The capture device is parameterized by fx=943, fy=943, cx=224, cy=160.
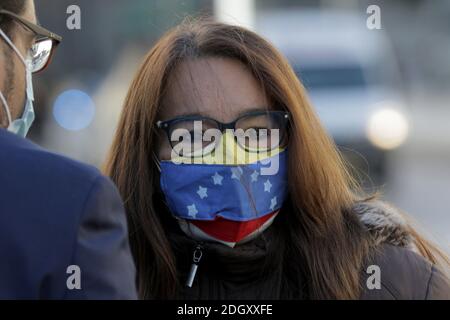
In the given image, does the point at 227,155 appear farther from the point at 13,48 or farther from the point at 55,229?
the point at 55,229

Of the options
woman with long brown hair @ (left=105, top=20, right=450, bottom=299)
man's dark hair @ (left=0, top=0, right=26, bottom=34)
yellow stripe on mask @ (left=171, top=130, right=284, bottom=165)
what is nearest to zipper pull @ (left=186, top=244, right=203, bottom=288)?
woman with long brown hair @ (left=105, top=20, right=450, bottom=299)

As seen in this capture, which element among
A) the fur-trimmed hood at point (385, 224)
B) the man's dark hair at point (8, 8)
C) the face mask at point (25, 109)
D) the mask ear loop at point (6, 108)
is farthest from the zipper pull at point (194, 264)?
the man's dark hair at point (8, 8)

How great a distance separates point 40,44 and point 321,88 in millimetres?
10551

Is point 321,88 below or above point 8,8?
below

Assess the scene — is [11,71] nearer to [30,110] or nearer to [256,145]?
[30,110]

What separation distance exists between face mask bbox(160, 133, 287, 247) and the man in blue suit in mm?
821

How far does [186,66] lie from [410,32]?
26055mm

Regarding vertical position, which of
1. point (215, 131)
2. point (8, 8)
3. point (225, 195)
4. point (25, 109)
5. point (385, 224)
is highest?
point (8, 8)

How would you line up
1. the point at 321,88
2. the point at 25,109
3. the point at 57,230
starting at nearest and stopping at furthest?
the point at 57,230 → the point at 25,109 → the point at 321,88

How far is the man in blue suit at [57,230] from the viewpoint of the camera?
208cm

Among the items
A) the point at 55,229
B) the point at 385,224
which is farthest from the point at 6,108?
the point at 385,224

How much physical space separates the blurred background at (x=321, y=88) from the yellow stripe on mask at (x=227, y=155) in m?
3.43

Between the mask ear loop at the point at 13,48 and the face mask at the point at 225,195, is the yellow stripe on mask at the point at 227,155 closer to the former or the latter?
the face mask at the point at 225,195

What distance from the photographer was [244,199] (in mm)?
3059
